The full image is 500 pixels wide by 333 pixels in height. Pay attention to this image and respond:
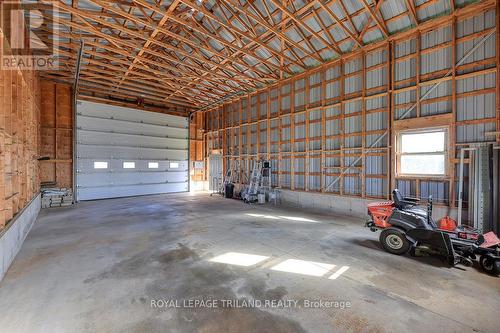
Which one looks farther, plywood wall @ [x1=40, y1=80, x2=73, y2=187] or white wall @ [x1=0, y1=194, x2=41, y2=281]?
plywood wall @ [x1=40, y1=80, x2=73, y2=187]

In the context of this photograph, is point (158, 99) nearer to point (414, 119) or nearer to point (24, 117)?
point (24, 117)

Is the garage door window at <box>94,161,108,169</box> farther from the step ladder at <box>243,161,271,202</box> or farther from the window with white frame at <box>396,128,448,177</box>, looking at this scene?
the window with white frame at <box>396,128,448,177</box>

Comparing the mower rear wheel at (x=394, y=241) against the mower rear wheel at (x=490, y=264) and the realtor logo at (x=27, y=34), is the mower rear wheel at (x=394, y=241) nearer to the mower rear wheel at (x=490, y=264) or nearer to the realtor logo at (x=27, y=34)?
the mower rear wheel at (x=490, y=264)

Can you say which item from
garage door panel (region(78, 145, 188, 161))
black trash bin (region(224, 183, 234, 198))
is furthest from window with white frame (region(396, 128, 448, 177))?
garage door panel (region(78, 145, 188, 161))

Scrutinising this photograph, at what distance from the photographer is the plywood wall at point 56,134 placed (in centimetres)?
1090

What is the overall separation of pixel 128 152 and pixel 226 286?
479 inches

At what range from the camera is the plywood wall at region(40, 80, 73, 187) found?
35.8 feet

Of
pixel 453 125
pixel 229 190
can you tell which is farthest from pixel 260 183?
pixel 453 125

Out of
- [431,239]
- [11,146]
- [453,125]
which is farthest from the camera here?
[453,125]

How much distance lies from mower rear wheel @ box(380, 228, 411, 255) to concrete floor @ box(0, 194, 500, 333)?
0.17 meters

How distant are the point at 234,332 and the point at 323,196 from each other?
291 inches

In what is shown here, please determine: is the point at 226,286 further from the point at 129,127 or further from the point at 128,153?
the point at 129,127

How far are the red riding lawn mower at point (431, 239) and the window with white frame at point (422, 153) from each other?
216 centimetres

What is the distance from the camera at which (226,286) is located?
11.0ft
